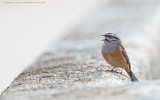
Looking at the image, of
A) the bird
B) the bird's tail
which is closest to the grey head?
the bird

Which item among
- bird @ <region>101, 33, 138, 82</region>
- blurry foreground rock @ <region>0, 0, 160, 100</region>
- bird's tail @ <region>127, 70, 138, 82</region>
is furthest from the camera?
bird @ <region>101, 33, 138, 82</region>

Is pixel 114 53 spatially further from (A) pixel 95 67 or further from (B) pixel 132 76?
(B) pixel 132 76

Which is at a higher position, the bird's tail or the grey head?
the grey head

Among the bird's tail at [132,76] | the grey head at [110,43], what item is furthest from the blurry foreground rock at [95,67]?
the grey head at [110,43]

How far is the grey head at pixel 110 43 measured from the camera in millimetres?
9062

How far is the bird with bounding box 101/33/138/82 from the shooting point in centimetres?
900

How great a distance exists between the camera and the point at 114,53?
913cm

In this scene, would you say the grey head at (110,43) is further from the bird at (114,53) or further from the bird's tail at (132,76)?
the bird's tail at (132,76)

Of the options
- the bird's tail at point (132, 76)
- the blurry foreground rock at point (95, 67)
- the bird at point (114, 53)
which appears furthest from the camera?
the bird at point (114, 53)

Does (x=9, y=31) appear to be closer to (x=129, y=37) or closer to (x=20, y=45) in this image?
(x=20, y=45)

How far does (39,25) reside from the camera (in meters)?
24.8

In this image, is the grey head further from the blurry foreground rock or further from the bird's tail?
the bird's tail

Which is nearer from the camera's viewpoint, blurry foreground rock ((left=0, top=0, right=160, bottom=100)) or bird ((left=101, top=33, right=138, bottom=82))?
blurry foreground rock ((left=0, top=0, right=160, bottom=100))

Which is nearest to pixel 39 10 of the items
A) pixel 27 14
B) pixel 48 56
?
pixel 27 14
